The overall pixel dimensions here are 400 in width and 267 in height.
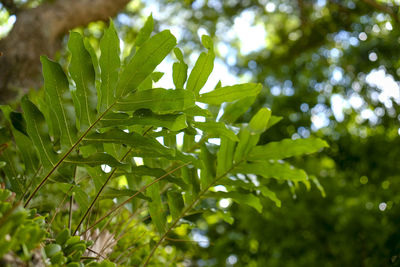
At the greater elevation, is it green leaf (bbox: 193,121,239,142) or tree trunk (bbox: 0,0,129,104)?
tree trunk (bbox: 0,0,129,104)

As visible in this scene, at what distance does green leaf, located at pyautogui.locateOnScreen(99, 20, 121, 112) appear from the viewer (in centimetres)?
72

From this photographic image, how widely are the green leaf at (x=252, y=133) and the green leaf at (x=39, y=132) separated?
0.44m

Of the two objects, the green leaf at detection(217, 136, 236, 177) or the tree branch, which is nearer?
the green leaf at detection(217, 136, 236, 177)

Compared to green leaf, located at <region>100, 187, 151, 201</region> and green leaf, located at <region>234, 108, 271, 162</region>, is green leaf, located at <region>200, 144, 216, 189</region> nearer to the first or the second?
green leaf, located at <region>234, 108, 271, 162</region>

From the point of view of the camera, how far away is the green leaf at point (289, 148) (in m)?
0.97

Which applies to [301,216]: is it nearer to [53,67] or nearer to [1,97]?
[1,97]

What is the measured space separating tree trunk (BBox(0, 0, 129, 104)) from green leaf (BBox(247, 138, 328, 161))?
3.78ft

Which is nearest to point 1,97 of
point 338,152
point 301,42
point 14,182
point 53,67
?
point 14,182

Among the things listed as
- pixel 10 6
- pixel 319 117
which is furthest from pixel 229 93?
pixel 319 117

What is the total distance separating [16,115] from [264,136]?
83.6 inches

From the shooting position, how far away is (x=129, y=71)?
28.6 inches

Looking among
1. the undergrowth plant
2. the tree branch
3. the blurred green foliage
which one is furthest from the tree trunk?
the undergrowth plant

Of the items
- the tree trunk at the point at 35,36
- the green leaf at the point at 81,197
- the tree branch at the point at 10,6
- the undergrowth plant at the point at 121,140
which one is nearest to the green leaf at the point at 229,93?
the undergrowth plant at the point at 121,140

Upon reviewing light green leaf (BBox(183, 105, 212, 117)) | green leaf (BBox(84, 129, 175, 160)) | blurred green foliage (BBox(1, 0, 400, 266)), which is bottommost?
blurred green foliage (BBox(1, 0, 400, 266))
